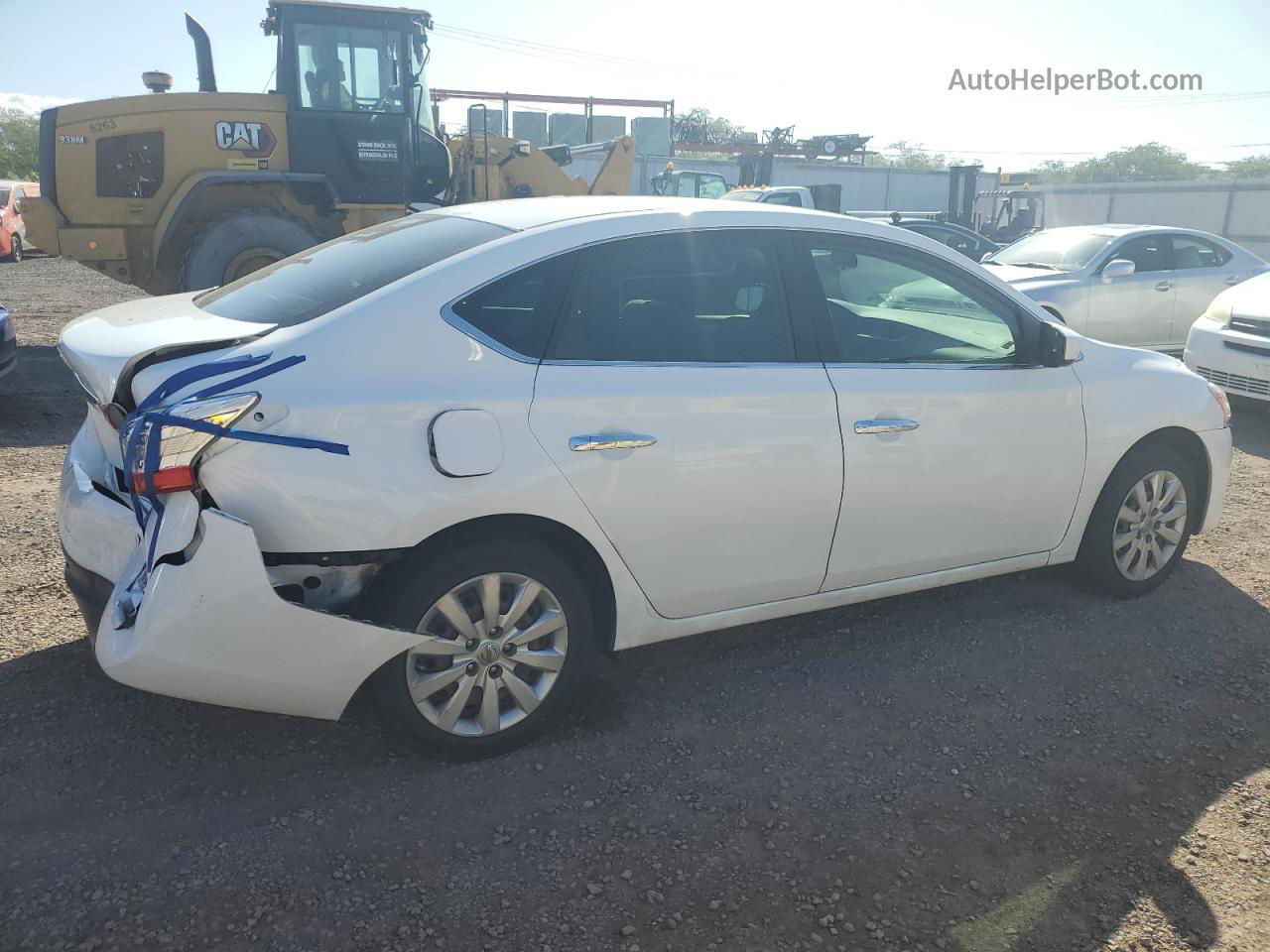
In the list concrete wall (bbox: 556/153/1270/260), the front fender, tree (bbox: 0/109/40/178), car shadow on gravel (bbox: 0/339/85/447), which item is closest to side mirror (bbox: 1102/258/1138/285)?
the front fender

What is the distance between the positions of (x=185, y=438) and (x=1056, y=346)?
317cm

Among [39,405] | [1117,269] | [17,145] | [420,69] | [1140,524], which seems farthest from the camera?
[17,145]

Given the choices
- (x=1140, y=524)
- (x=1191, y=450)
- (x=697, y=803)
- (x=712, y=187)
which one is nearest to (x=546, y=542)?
(x=697, y=803)

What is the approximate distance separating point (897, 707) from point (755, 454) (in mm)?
1089

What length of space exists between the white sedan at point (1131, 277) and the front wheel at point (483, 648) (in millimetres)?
7832

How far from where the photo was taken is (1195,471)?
14.7ft

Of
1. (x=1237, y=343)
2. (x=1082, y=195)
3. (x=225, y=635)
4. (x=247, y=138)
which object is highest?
(x=1082, y=195)

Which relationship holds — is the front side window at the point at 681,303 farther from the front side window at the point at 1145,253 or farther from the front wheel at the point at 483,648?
the front side window at the point at 1145,253

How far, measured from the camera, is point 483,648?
9.64ft

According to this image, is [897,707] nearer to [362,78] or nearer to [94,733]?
[94,733]

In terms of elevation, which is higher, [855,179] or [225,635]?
[855,179]

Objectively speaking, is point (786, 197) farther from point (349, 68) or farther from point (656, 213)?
point (656, 213)

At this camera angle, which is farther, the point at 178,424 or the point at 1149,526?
the point at 1149,526

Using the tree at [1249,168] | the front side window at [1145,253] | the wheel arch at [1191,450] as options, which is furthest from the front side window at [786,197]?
the tree at [1249,168]
